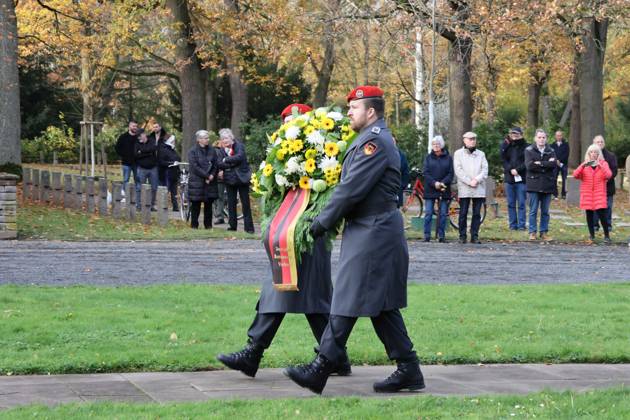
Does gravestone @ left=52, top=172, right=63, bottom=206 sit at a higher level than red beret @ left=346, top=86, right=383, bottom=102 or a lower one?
lower

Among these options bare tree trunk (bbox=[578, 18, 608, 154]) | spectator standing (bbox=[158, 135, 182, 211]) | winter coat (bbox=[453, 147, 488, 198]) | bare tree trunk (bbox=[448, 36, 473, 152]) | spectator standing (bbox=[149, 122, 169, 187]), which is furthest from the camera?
bare tree trunk (bbox=[578, 18, 608, 154])

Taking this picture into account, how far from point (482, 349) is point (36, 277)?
22.4 ft

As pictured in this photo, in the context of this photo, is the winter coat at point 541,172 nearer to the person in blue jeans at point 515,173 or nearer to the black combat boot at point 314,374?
the person in blue jeans at point 515,173

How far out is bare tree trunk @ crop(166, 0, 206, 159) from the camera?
30125 millimetres

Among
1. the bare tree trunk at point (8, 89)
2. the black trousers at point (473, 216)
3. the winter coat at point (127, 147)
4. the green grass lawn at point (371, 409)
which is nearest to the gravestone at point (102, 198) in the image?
the winter coat at point (127, 147)

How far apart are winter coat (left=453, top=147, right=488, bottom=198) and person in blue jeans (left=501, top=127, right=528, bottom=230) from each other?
8.73 ft

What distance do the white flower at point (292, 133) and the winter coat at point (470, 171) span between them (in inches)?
468

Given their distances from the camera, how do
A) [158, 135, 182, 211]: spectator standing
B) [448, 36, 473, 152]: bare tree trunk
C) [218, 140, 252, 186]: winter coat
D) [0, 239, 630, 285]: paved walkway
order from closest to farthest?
[0, 239, 630, 285]: paved walkway
[218, 140, 252, 186]: winter coat
[158, 135, 182, 211]: spectator standing
[448, 36, 473, 152]: bare tree trunk

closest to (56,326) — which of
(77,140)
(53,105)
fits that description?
(53,105)

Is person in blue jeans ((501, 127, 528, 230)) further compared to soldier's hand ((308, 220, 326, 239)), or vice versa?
person in blue jeans ((501, 127, 528, 230))

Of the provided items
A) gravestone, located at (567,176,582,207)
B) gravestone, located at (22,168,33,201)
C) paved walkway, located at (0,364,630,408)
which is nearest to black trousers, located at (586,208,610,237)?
gravestone, located at (567,176,582,207)

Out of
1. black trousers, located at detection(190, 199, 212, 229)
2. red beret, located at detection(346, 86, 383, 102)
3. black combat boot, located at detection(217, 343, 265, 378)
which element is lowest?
black combat boot, located at detection(217, 343, 265, 378)

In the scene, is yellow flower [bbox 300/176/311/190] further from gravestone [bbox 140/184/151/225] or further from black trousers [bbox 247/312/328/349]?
gravestone [bbox 140/184/151/225]

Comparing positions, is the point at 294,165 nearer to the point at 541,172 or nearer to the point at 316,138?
the point at 316,138
